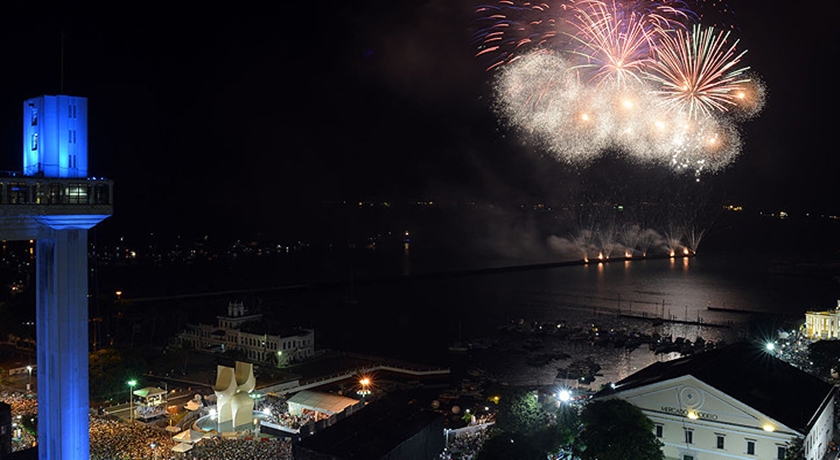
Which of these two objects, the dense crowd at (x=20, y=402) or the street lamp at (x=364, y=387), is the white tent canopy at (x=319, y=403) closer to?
the street lamp at (x=364, y=387)

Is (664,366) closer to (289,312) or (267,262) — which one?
(289,312)

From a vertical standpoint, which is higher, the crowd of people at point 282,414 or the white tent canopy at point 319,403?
the white tent canopy at point 319,403

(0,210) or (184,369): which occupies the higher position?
(0,210)

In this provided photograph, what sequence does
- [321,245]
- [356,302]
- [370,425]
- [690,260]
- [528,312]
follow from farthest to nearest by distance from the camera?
[321,245], [690,260], [356,302], [528,312], [370,425]

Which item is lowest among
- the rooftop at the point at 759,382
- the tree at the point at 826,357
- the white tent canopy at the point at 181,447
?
the white tent canopy at the point at 181,447

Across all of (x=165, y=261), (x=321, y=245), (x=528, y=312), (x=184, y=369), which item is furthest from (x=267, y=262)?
(x=184, y=369)

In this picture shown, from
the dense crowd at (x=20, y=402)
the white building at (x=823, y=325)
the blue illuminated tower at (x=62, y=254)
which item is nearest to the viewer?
the blue illuminated tower at (x=62, y=254)

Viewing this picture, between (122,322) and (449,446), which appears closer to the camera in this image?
(449,446)

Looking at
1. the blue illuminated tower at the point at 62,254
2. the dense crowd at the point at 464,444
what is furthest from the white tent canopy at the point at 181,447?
the dense crowd at the point at 464,444
